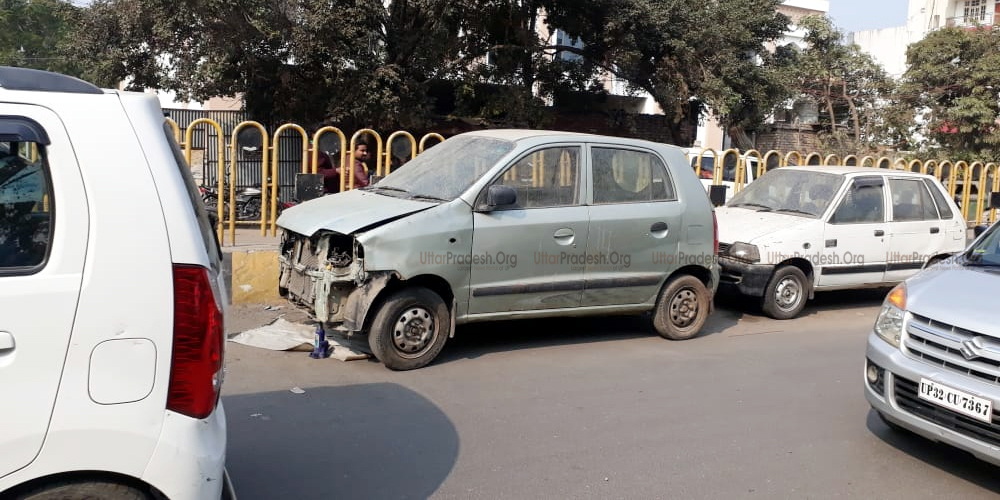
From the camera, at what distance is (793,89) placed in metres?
20.2

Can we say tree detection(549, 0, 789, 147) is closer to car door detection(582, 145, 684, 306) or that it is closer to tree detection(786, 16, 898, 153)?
tree detection(786, 16, 898, 153)

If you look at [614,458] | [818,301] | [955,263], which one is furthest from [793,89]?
[614,458]

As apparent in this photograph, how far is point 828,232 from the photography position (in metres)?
8.66

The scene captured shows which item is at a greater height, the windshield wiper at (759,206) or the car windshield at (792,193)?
the car windshield at (792,193)

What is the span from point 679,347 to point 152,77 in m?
12.8

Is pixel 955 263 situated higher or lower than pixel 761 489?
higher

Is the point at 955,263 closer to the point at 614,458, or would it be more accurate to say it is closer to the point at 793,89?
the point at 614,458

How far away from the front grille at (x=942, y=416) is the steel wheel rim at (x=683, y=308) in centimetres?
295

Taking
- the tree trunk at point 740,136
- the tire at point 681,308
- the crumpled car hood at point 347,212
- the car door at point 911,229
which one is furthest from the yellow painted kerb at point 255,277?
the tree trunk at point 740,136

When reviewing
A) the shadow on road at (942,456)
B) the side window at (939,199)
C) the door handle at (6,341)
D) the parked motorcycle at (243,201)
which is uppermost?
the side window at (939,199)

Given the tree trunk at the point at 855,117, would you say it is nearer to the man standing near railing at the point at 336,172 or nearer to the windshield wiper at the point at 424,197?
the man standing near railing at the point at 336,172

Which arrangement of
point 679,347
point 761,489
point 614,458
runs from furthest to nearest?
point 679,347 → point 614,458 → point 761,489

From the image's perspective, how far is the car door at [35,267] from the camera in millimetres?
2391

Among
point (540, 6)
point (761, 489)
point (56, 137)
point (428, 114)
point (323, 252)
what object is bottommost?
point (761, 489)
